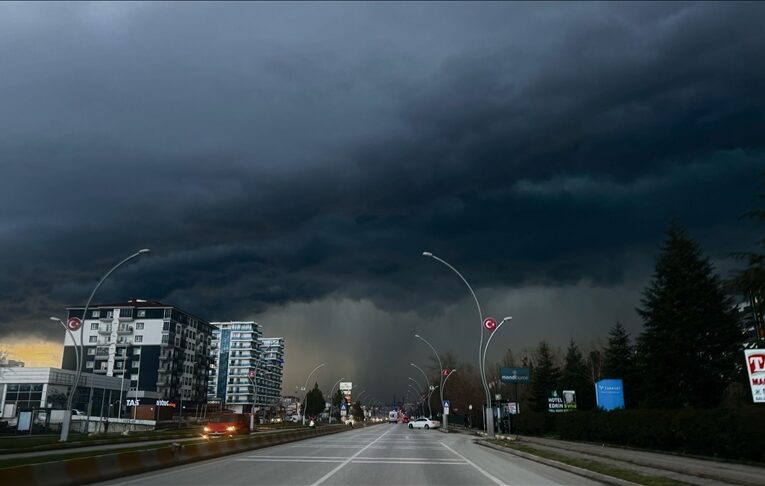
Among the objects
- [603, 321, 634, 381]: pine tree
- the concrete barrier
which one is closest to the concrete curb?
the concrete barrier

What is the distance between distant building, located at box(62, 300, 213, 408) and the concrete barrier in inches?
4238

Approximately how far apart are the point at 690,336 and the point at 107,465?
41.4 m

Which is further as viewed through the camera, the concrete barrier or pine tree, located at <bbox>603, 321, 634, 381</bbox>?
pine tree, located at <bbox>603, 321, 634, 381</bbox>

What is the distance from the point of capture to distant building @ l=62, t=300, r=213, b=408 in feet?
420

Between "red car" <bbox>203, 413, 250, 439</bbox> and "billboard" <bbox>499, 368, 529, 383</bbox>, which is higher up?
"billboard" <bbox>499, 368, 529, 383</bbox>

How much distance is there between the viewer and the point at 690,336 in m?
45.0

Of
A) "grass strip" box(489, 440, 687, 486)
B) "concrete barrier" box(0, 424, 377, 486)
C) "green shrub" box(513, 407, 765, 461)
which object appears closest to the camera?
"concrete barrier" box(0, 424, 377, 486)

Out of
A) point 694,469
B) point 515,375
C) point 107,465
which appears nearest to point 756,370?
point 694,469

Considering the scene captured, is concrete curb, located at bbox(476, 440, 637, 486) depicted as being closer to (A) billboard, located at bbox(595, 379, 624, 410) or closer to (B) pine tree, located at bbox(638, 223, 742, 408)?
(A) billboard, located at bbox(595, 379, 624, 410)

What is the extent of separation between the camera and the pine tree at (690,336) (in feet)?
147

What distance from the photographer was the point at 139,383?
419ft

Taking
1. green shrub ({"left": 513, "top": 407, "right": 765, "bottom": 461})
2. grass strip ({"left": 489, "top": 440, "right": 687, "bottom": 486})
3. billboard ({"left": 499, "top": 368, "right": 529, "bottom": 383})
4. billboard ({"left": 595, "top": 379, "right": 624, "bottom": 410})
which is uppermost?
billboard ({"left": 499, "top": 368, "right": 529, "bottom": 383})

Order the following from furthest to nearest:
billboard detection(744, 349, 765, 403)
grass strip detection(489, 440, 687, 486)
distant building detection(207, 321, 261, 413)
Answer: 1. distant building detection(207, 321, 261, 413)
2. billboard detection(744, 349, 765, 403)
3. grass strip detection(489, 440, 687, 486)

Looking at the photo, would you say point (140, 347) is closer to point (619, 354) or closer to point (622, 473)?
point (619, 354)
